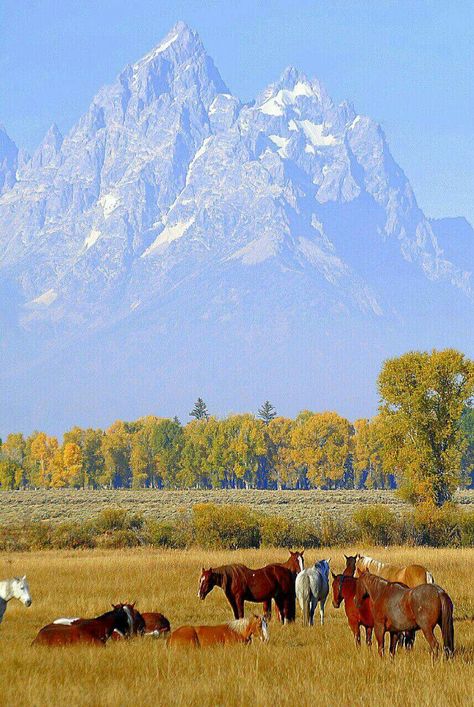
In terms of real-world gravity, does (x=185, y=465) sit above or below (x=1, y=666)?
above

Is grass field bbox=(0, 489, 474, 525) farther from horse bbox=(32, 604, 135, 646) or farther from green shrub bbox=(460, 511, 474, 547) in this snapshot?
horse bbox=(32, 604, 135, 646)

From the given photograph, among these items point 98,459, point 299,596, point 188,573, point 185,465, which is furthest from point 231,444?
point 299,596

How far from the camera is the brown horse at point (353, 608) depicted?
51.3 feet

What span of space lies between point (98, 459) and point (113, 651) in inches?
4716

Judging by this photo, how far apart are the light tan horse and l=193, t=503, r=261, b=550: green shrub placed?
19.0 meters

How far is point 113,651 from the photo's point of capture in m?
14.7

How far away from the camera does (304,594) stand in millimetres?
18156

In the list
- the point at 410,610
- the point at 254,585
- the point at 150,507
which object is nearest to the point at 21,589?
the point at 254,585

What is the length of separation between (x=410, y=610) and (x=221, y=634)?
3.34 meters

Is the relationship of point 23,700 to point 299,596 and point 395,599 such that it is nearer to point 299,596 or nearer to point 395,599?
point 395,599

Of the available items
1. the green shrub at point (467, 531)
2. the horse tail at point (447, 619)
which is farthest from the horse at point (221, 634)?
the green shrub at point (467, 531)

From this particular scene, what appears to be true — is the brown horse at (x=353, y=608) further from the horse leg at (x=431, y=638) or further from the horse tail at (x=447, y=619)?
the horse tail at (x=447, y=619)

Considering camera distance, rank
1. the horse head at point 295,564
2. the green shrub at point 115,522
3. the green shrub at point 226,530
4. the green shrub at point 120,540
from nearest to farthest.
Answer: the horse head at point 295,564 → the green shrub at point 226,530 → the green shrub at point 120,540 → the green shrub at point 115,522

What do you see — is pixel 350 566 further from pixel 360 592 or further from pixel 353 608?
pixel 360 592
